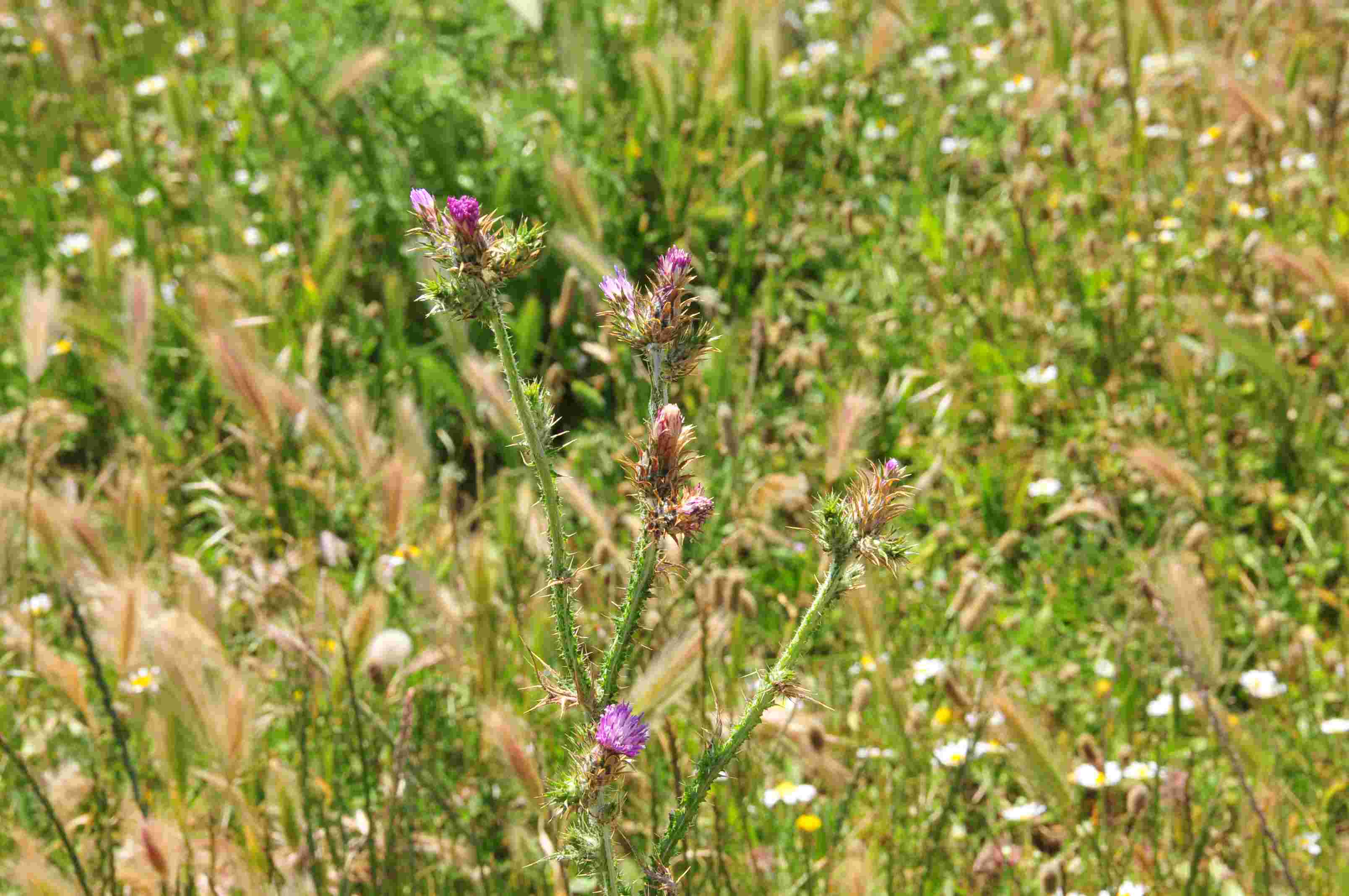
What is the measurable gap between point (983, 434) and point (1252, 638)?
77 cm

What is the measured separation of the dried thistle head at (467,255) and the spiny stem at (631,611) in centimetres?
21

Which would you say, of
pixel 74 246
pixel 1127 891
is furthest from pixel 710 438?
pixel 74 246

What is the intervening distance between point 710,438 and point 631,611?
1.82m

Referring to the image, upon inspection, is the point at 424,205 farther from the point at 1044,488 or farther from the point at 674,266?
the point at 1044,488

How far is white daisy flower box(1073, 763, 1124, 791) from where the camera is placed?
1818mm

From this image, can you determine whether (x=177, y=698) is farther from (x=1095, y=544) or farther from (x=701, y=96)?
(x=701, y=96)

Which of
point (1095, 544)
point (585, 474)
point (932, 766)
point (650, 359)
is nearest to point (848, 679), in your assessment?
point (932, 766)

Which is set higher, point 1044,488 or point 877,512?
point 877,512

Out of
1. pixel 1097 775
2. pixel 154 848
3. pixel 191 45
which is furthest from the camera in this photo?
pixel 191 45

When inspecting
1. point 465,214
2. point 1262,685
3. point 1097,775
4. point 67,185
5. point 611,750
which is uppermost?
point 465,214

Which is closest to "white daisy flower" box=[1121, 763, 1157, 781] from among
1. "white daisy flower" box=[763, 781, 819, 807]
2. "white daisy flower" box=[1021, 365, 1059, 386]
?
"white daisy flower" box=[763, 781, 819, 807]

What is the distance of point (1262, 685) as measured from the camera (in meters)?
2.12

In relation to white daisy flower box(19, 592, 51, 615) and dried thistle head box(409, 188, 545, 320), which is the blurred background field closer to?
A: white daisy flower box(19, 592, 51, 615)

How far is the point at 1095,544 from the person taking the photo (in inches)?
100
